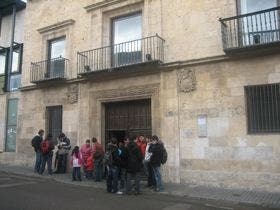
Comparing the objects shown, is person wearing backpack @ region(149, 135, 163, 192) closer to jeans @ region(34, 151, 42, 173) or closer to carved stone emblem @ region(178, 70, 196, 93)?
carved stone emblem @ region(178, 70, 196, 93)

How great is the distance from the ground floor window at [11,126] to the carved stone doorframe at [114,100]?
4.91 metres

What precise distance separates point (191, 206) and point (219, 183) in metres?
2.47

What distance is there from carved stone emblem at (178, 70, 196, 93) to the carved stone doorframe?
89cm

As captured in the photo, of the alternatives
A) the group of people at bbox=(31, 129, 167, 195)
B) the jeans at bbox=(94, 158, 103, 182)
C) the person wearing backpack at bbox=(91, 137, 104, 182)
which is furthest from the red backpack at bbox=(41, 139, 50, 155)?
the jeans at bbox=(94, 158, 103, 182)

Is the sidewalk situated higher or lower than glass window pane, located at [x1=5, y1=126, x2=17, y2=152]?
lower

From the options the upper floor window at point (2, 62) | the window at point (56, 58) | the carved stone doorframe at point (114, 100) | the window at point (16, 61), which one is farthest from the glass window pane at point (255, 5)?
the upper floor window at point (2, 62)

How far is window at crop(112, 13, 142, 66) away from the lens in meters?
13.1

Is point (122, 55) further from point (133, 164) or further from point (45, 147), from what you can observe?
point (133, 164)

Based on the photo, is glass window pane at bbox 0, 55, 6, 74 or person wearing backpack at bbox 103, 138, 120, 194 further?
glass window pane at bbox 0, 55, 6, 74

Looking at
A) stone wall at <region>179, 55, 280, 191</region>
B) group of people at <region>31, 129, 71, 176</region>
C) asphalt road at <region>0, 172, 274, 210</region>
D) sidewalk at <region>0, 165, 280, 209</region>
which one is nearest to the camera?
asphalt road at <region>0, 172, 274, 210</region>

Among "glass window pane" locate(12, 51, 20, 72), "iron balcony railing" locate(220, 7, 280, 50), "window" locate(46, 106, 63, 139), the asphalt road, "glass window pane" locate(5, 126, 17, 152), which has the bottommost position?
the asphalt road

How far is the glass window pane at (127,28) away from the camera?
13.4 m

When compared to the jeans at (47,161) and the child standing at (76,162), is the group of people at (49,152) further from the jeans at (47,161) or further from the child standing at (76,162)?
the child standing at (76,162)

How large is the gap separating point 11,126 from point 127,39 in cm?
740
